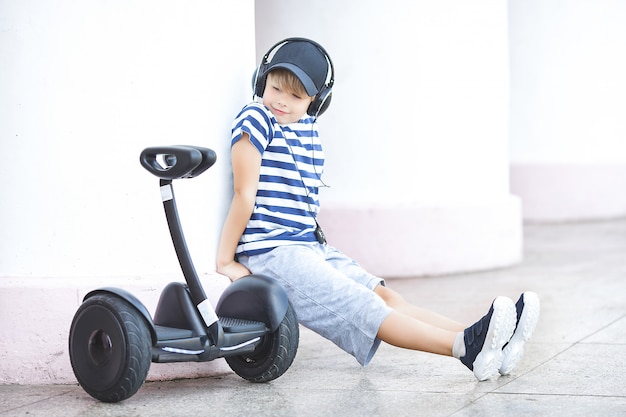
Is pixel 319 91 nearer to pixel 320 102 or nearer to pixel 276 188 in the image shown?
pixel 320 102

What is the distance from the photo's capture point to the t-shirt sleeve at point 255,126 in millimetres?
4406

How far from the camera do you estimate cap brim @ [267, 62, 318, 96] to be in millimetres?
4418

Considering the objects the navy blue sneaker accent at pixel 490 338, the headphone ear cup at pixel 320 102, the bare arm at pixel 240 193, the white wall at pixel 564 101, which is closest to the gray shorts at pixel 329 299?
the bare arm at pixel 240 193

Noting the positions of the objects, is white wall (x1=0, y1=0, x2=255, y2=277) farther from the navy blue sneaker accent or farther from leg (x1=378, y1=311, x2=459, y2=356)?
the navy blue sneaker accent

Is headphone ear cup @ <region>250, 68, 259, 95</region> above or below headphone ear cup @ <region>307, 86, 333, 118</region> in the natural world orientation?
above

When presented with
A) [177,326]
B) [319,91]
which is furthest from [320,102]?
[177,326]

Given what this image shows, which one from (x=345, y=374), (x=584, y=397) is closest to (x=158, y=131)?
(x=345, y=374)

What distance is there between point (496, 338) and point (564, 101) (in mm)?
7649

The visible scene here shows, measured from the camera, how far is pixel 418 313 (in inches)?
178

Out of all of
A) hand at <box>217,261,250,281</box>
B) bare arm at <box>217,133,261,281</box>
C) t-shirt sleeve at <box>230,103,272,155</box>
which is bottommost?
hand at <box>217,261,250,281</box>

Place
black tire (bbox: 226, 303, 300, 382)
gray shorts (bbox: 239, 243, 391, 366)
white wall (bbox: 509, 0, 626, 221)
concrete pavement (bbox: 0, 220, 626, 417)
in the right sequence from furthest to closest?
white wall (bbox: 509, 0, 626, 221), gray shorts (bbox: 239, 243, 391, 366), black tire (bbox: 226, 303, 300, 382), concrete pavement (bbox: 0, 220, 626, 417)

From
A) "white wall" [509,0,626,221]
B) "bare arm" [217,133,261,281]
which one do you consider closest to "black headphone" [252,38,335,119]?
"bare arm" [217,133,261,281]

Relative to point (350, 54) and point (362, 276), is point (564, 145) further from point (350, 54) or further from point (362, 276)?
point (362, 276)

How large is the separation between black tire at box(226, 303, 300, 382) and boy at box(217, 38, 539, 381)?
203 millimetres
